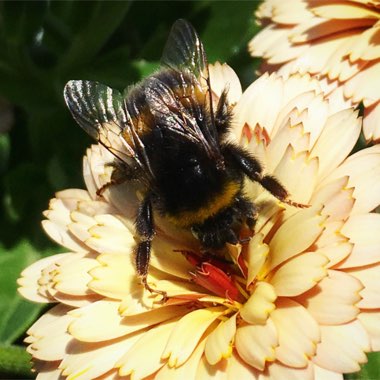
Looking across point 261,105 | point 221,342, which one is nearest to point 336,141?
point 261,105

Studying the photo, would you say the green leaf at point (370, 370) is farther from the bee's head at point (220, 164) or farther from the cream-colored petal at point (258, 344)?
the bee's head at point (220, 164)

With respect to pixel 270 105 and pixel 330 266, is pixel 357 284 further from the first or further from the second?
pixel 270 105

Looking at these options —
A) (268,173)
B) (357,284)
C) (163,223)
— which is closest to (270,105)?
(268,173)

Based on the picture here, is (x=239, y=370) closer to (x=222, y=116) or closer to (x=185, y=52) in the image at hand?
(x=222, y=116)

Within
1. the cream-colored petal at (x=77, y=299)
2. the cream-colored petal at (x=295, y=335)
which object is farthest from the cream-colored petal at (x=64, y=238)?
the cream-colored petal at (x=295, y=335)

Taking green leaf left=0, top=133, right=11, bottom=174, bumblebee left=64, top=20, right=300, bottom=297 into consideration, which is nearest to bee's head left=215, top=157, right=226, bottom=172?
bumblebee left=64, top=20, right=300, bottom=297

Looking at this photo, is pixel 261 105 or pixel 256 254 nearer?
pixel 256 254

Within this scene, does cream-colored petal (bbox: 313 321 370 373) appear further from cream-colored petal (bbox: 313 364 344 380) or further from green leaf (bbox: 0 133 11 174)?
green leaf (bbox: 0 133 11 174)
